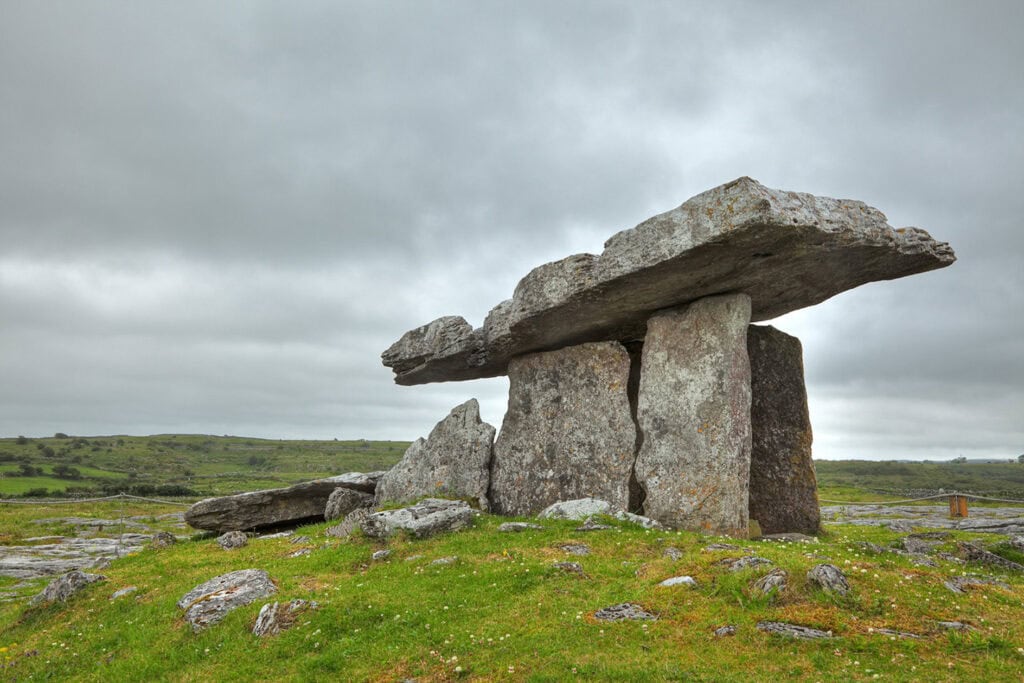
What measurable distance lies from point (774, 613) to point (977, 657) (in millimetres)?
2313

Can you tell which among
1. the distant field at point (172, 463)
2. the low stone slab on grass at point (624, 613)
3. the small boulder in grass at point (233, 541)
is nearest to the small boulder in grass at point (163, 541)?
the small boulder in grass at point (233, 541)

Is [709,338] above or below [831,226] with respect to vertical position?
below

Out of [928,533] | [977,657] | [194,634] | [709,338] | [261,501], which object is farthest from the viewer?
[261,501]

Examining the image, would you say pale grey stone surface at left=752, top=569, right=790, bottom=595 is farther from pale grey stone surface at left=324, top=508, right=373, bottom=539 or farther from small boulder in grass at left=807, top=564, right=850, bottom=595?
pale grey stone surface at left=324, top=508, right=373, bottom=539

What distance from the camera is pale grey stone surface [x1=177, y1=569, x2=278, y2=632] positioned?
37.7 ft

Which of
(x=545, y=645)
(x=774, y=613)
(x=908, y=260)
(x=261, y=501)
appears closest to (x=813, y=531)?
(x=908, y=260)

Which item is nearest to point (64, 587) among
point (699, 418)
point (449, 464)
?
point (449, 464)

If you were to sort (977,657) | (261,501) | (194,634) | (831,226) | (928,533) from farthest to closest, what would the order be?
(261,501) → (928,533) → (831,226) → (194,634) → (977,657)

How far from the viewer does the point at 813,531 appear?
60.2 feet

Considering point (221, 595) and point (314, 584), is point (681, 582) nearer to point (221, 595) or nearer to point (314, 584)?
point (314, 584)

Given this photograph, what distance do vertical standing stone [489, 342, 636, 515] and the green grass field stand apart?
14.6 ft

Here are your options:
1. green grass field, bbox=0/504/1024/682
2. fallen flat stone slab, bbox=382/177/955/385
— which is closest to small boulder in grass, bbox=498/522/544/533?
green grass field, bbox=0/504/1024/682

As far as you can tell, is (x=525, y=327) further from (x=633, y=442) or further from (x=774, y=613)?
(x=774, y=613)

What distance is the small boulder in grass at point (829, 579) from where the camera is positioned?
31.1 ft
